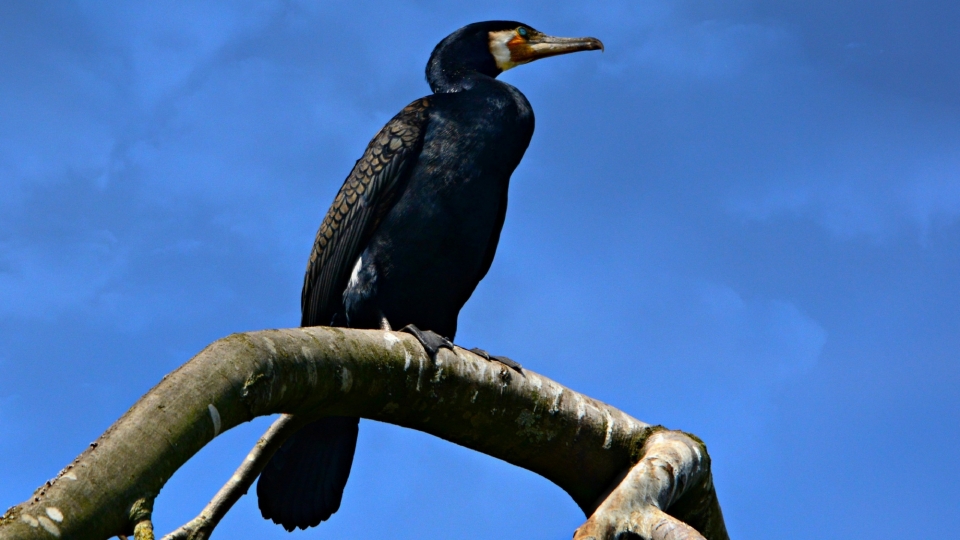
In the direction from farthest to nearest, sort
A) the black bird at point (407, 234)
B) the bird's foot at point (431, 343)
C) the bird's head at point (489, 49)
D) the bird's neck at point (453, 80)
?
the bird's head at point (489, 49), the bird's neck at point (453, 80), the black bird at point (407, 234), the bird's foot at point (431, 343)

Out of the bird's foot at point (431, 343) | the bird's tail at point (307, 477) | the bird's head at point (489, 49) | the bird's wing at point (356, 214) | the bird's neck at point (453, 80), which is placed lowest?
the bird's tail at point (307, 477)

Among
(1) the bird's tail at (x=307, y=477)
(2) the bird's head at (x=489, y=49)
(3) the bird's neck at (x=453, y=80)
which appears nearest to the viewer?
(1) the bird's tail at (x=307, y=477)

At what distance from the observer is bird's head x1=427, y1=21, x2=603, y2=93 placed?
17.1 feet

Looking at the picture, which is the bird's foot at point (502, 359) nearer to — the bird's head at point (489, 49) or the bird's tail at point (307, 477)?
the bird's tail at point (307, 477)

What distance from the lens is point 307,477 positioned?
159 inches

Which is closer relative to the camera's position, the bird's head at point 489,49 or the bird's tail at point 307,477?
the bird's tail at point 307,477

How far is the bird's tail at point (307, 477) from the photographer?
397cm

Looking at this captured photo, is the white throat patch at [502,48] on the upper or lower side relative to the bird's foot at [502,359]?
upper

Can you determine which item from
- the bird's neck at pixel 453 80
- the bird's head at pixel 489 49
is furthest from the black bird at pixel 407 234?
the bird's head at pixel 489 49

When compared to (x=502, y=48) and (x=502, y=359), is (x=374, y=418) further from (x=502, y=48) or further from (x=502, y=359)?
(x=502, y=48)

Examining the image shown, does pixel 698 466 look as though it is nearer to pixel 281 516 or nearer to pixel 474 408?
pixel 474 408

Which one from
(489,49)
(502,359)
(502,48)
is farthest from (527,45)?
(502,359)

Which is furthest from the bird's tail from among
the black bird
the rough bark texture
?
the rough bark texture

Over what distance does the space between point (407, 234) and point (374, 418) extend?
1258mm
